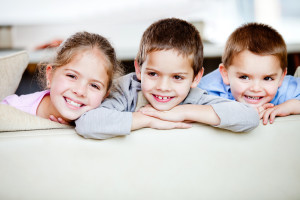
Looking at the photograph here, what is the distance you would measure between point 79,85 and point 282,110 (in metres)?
0.69

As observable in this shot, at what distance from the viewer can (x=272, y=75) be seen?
1291mm

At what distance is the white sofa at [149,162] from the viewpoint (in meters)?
0.93

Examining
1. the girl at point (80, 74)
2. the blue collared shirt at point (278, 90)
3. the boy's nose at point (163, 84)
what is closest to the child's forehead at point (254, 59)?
the blue collared shirt at point (278, 90)

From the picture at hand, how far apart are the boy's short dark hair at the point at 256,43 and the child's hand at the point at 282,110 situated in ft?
0.76

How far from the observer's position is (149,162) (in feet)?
3.21

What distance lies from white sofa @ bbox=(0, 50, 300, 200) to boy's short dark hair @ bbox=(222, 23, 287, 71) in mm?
331

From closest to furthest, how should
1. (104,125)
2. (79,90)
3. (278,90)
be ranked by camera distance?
(104,125) → (79,90) → (278,90)

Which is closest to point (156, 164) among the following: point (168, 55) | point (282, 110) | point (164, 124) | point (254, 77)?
point (164, 124)

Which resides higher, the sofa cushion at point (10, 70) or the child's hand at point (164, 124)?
the sofa cushion at point (10, 70)

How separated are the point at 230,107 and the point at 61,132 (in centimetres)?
53

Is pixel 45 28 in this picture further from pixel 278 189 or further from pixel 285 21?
pixel 278 189

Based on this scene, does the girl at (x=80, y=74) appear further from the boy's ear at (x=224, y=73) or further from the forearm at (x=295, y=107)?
the forearm at (x=295, y=107)

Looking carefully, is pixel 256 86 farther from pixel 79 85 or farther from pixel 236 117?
pixel 79 85

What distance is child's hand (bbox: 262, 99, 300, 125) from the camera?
106cm
